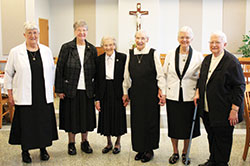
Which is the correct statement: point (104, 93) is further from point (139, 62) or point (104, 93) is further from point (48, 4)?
point (48, 4)

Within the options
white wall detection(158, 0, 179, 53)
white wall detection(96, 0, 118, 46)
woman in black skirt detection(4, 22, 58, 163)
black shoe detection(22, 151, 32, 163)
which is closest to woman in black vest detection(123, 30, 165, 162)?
woman in black skirt detection(4, 22, 58, 163)

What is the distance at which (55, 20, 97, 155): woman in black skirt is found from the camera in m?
3.18

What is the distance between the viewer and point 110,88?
127 inches

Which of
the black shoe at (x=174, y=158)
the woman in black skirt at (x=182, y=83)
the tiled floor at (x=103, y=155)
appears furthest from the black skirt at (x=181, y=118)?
the tiled floor at (x=103, y=155)

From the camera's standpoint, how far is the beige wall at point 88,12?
9422 mm

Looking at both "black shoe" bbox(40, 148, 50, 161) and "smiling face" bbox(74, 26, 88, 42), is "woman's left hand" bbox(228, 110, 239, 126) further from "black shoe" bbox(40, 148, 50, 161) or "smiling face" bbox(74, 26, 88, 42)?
"black shoe" bbox(40, 148, 50, 161)

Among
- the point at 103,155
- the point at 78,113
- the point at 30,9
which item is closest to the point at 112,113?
the point at 78,113

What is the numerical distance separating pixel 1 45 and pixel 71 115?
648cm

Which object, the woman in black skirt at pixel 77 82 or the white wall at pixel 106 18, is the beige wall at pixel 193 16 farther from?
the woman in black skirt at pixel 77 82

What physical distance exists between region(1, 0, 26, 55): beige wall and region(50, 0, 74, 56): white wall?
1192mm

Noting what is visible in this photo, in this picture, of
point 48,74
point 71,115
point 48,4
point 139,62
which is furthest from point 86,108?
point 48,4

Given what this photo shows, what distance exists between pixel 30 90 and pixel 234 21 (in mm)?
7724

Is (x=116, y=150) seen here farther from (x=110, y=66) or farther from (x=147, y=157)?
(x=110, y=66)

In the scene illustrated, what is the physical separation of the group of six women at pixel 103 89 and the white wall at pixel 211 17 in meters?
6.49
